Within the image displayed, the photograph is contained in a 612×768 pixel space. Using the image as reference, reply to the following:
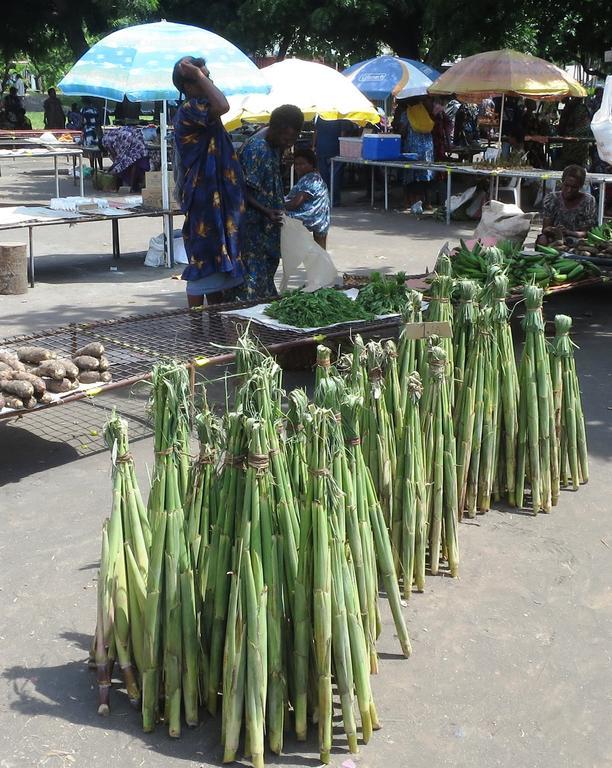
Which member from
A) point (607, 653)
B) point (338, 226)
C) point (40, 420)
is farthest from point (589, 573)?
point (338, 226)

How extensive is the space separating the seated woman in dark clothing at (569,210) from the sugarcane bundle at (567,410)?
425 cm

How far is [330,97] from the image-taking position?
1280 centimetres

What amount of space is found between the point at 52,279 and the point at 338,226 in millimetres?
5389

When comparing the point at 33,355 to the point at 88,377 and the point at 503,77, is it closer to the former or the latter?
the point at 88,377

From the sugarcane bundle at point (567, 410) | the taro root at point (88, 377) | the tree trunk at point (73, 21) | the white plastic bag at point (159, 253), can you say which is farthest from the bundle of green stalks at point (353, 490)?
the tree trunk at point (73, 21)

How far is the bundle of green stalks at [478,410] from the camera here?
4422 mm

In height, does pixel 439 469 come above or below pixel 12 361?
below

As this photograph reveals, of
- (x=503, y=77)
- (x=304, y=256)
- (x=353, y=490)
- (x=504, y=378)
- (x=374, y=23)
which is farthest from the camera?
(x=374, y=23)

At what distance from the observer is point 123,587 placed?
3.14 metres

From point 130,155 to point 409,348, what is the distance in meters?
14.7

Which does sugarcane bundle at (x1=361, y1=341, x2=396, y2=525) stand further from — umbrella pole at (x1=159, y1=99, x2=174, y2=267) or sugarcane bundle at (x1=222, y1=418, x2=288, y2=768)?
umbrella pole at (x1=159, y1=99, x2=174, y2=267)

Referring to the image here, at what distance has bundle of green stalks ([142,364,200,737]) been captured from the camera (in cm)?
298

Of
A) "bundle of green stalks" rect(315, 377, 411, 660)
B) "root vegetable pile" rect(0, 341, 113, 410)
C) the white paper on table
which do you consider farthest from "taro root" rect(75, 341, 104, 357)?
"bundle of green stalks" rect(315, 377, 411, 660)

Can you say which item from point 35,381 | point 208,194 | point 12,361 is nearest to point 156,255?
point 208,194
